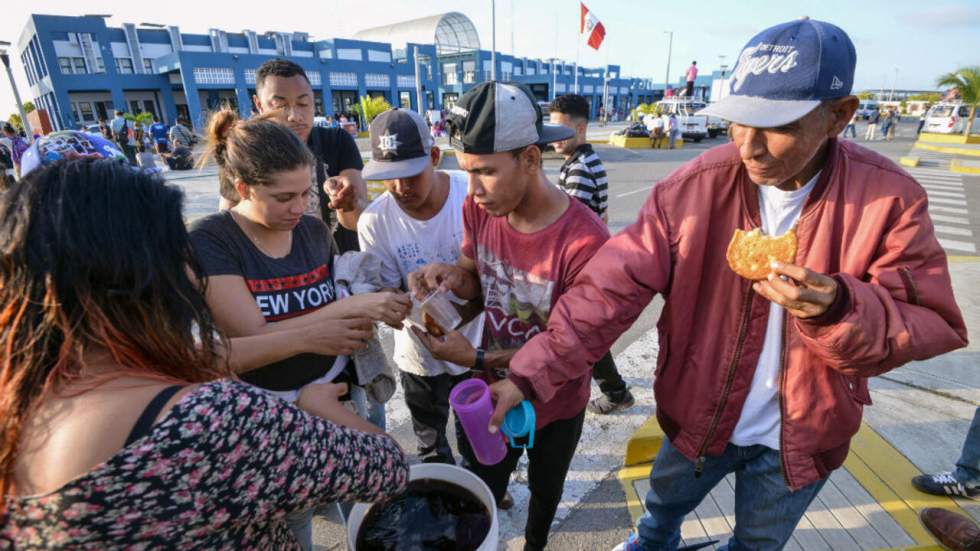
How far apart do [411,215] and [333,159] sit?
100 centimetres

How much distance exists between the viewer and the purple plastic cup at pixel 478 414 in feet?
5.14

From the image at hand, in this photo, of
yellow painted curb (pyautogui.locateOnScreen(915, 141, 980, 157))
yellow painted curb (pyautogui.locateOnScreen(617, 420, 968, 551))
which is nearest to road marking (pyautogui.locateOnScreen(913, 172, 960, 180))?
yellow painted curb (pyautogui.locateOnScreen(915, 141, 980, 157))

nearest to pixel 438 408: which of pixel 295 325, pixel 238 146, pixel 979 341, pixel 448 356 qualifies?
pixel 448 356

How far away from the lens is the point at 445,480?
5.48 feet

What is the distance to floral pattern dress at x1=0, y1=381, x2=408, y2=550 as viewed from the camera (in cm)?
79

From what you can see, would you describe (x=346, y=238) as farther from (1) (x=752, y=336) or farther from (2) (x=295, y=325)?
(1) (x=752, y=336)

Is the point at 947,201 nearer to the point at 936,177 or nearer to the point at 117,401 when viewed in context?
the point at 936,177

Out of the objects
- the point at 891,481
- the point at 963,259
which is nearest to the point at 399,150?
the point at 891,481

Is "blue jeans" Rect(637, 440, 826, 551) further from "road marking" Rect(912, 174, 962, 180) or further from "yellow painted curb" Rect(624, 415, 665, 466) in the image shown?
"road marking" Rect(912, 174, 962, 180)

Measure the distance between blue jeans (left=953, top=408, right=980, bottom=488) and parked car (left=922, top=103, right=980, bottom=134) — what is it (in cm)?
3553

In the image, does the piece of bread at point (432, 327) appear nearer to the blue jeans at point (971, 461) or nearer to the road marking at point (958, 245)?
the blue jeans at point (971, 461)

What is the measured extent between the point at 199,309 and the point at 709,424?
1.64 meters

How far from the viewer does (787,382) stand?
150 cm

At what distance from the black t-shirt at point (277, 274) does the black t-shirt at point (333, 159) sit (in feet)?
3.14
